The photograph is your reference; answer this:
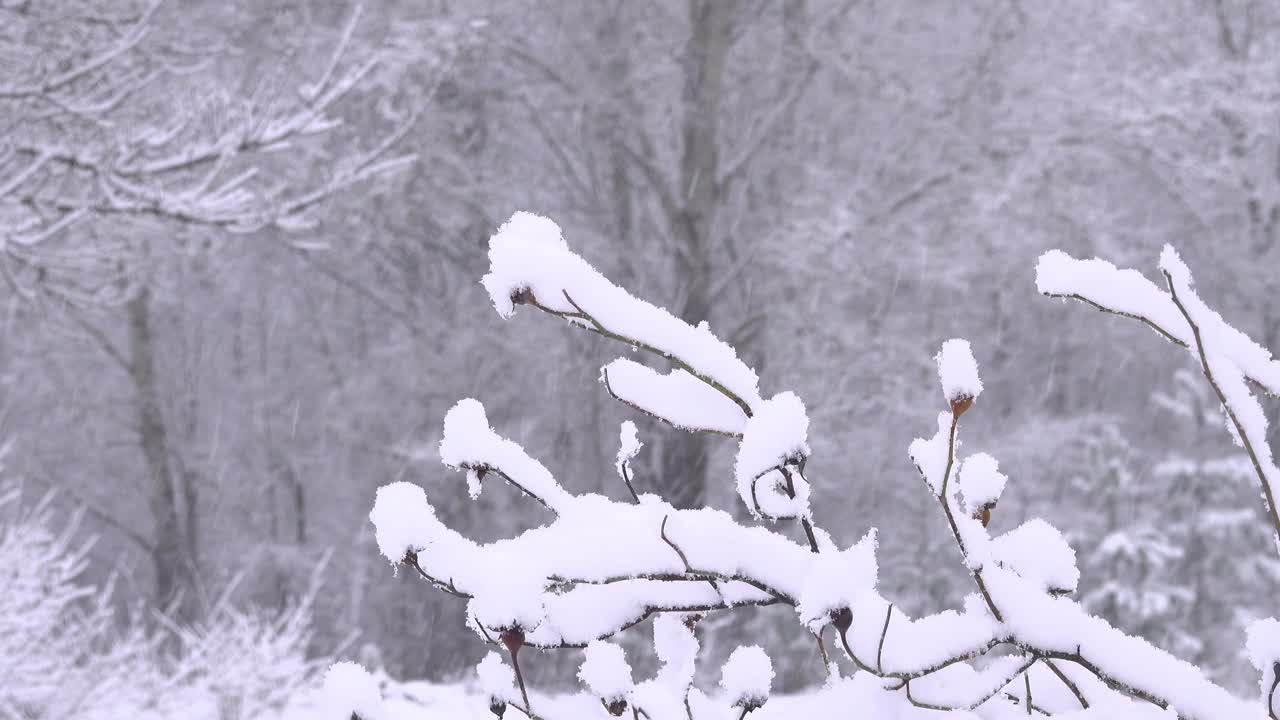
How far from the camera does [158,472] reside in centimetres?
1325

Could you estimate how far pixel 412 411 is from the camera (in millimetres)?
Answer: 12609

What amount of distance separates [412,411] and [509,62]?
4.80 metres

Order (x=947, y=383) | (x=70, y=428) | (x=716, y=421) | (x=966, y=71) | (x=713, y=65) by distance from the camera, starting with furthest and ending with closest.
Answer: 1. (x=70, y=428)
2. (x=966, y=71)
3. (x=713, y=65)
4. (x=716, y=421)
5. (x=947, y=383)

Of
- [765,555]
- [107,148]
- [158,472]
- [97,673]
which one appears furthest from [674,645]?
[158,472]

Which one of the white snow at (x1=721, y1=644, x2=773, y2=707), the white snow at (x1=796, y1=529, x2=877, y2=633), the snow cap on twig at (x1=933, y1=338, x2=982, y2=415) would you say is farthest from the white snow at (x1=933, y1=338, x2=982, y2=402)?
the white snow at (x1=721, y1=644, x2=773, y2=707)

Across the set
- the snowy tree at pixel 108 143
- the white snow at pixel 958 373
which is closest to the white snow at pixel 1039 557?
the white snow at pixel 958 373

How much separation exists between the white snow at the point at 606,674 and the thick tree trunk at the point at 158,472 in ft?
41.6

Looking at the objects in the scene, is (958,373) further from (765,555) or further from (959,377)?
(765,555)

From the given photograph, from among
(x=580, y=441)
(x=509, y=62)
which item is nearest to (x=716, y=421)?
(x=509, y=62)

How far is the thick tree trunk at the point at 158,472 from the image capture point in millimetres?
12734

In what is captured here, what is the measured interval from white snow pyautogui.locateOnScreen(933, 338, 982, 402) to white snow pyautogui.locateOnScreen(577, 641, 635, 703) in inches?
14.6

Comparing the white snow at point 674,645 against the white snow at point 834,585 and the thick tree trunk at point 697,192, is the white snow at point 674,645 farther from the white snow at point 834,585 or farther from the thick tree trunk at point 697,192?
the thick tree trunk at point 697,192

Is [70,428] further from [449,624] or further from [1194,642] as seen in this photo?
[1194,642]

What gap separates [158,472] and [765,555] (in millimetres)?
13779
